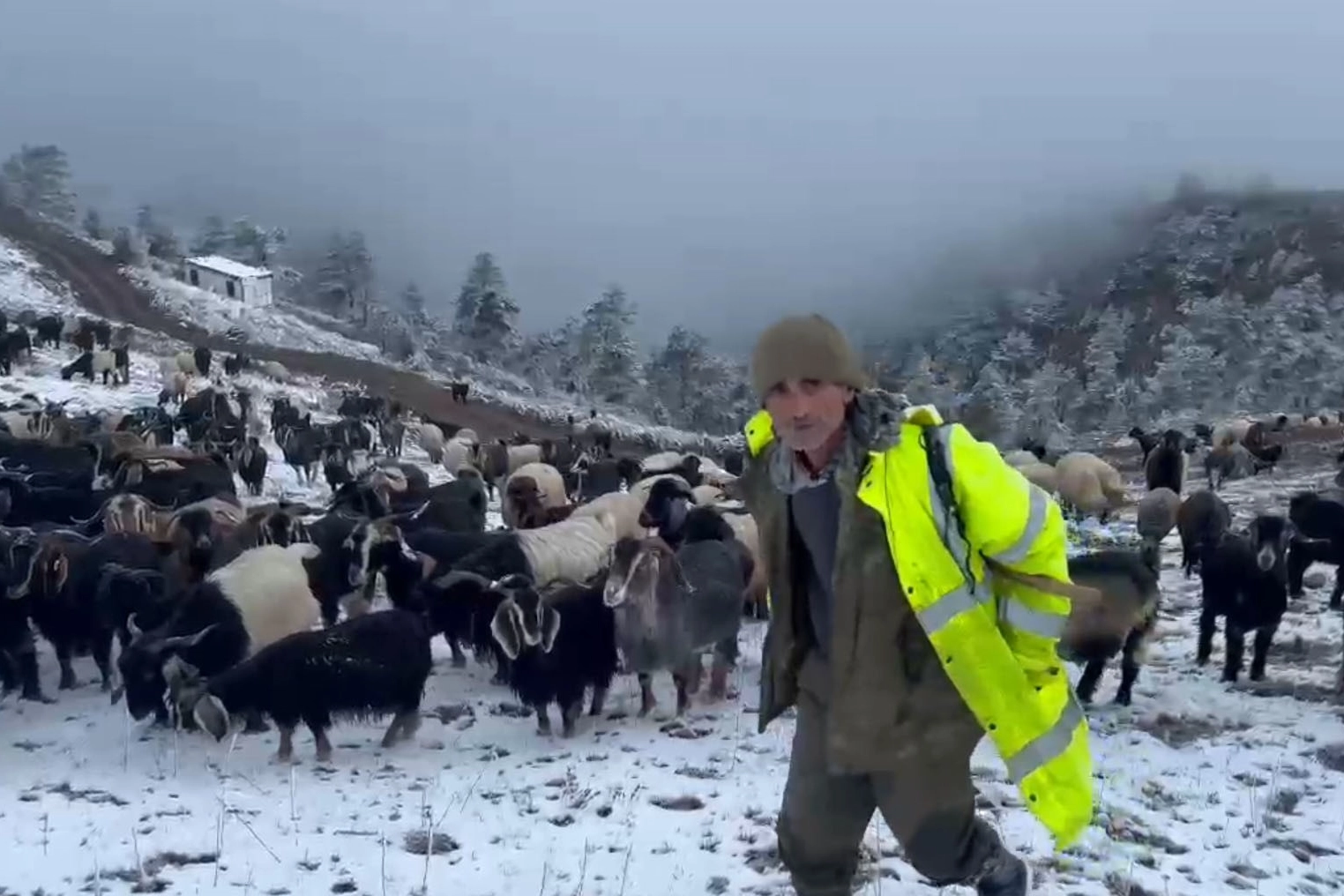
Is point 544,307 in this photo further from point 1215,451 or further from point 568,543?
point 568,543

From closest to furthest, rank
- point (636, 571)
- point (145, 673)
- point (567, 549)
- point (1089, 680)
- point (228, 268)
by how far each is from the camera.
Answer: point (145, 673) < point (636, 571) < point (1089, 680) < point (567, 549) < point (228, 268)

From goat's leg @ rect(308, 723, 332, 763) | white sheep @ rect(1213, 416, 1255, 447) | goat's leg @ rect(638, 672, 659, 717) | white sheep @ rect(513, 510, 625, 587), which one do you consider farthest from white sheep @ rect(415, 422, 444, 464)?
goat's leg @ rect(308, 723, 332, 763)

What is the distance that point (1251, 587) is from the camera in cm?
1071

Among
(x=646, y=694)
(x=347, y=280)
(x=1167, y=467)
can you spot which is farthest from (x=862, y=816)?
(x=347, y=280)

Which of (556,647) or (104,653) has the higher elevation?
(556,647)

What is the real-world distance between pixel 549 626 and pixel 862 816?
5125 millimetres

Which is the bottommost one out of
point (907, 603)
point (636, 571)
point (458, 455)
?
point (458, 455)

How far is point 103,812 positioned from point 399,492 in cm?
1049

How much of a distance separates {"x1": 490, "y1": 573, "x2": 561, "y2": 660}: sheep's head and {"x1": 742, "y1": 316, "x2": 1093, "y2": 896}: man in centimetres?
504

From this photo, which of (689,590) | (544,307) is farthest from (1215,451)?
(544,307)

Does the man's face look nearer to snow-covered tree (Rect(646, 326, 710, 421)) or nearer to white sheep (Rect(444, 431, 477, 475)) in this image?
white sheep (Rect(444, 431, 477, 475))

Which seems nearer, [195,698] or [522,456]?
→ [195,698]

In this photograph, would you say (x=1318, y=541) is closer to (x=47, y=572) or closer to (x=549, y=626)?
(x=549, y=626)

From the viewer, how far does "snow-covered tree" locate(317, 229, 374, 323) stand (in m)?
90.2
